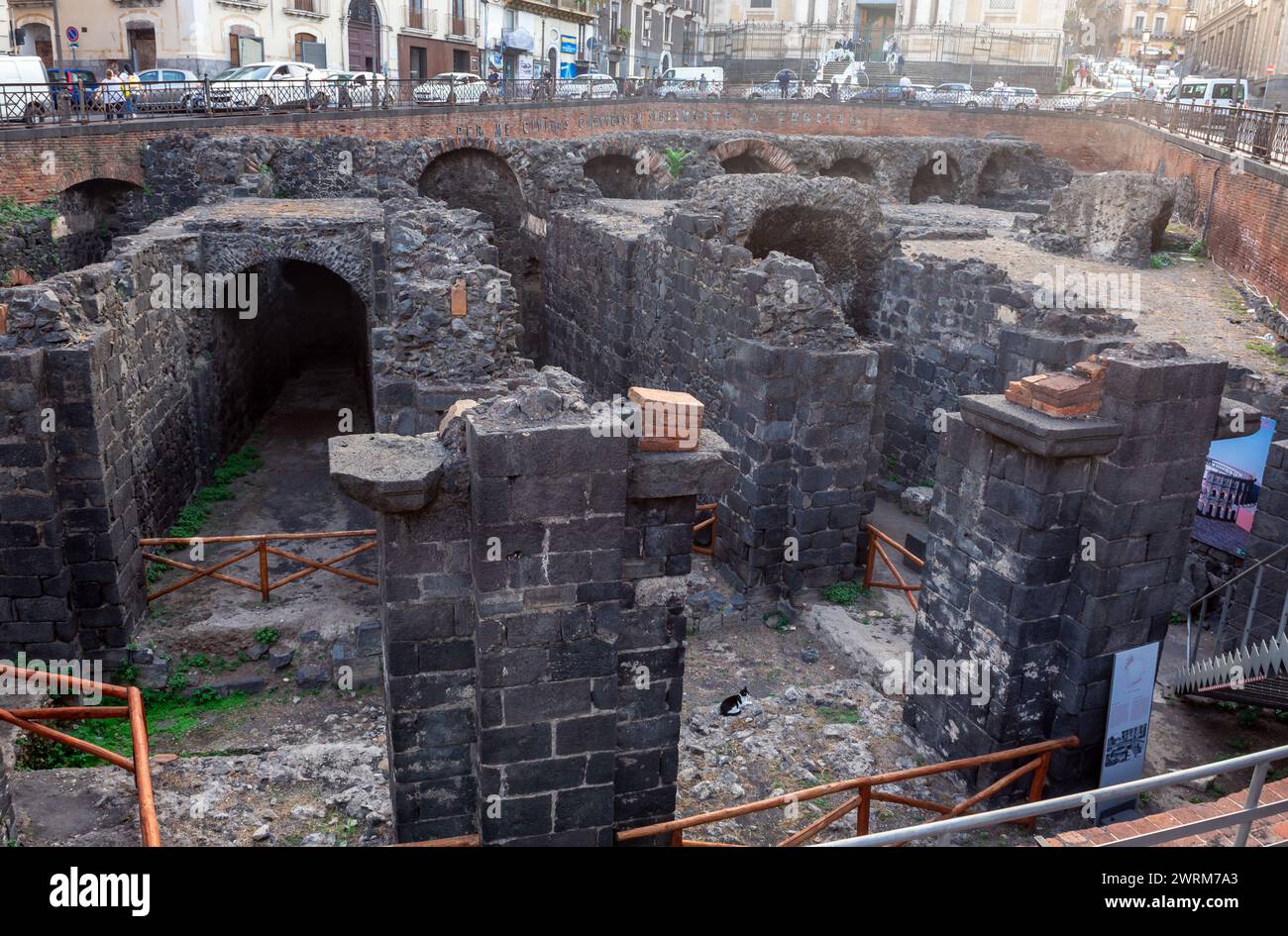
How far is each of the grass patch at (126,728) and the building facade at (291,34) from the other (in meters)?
26.5

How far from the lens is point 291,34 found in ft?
116

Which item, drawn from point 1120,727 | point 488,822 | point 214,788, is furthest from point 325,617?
point 1120,727

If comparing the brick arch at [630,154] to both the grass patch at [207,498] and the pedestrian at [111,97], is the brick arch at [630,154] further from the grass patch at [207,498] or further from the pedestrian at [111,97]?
the grass patch at [207,498]

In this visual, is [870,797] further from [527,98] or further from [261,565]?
[527,98]

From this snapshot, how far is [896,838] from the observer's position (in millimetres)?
4492

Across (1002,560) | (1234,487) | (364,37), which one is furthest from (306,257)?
(364,37)

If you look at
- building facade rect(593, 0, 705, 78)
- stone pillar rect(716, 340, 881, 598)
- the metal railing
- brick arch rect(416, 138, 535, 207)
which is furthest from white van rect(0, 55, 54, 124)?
building facade rect(593, 0, 705, 78)

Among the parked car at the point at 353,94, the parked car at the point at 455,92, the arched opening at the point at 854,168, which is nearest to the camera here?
the parked car at the point at 353,94

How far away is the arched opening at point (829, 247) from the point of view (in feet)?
47.9

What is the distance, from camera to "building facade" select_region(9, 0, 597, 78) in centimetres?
3141

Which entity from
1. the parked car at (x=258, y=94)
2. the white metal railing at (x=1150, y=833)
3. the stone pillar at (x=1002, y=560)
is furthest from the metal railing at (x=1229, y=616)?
the parked car at (x=258, y=94)

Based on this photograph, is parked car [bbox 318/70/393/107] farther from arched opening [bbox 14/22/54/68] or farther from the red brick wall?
arched opening [bbox 14/22/54/68]

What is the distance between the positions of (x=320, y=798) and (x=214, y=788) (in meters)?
0.76

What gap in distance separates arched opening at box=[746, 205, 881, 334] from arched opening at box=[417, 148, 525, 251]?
31.0 feet
